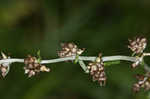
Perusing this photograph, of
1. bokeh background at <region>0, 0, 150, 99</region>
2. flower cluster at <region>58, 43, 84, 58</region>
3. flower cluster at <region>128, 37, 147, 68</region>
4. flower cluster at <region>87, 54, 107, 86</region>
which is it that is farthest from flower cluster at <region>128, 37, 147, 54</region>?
bokeh background at <region>0, 0, 150, 99</region>

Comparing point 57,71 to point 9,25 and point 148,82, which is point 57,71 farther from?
point 148,82

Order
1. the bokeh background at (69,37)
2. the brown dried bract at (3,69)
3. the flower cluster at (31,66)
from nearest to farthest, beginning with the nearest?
the flower cluster at (31,66), the brown dried bract at (3,69), the bokeh background at (69,37)

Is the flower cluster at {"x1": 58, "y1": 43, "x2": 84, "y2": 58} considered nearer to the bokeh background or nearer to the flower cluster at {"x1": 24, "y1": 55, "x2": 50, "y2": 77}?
the flower cluster at {"x1": 24, "y1": 55, "x2": 50, "y2": 77}

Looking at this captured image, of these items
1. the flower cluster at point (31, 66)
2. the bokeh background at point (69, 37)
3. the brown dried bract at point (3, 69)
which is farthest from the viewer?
the bokeh background at point (69, 37)

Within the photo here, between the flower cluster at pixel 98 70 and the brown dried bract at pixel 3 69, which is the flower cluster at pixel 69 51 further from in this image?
the brown dried bract at pixel 3 69

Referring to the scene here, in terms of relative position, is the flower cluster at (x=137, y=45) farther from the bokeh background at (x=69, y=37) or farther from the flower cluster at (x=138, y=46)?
the bokeh background at (x=69, y=37)

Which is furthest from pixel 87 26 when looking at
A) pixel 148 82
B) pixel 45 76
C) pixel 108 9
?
pixel 148 82

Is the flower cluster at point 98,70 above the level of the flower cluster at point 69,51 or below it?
below

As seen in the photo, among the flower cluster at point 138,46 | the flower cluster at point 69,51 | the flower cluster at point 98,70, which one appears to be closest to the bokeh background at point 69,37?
the flower cluster at point 138,46

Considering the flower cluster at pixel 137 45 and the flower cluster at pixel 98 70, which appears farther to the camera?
the flower cluster at pixel 137 45

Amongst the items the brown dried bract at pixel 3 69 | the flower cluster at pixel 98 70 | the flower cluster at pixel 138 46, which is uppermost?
the flower cluster at pixel 138 46
